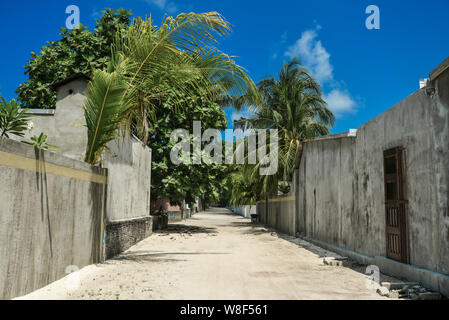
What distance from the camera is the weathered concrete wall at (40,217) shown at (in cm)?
464

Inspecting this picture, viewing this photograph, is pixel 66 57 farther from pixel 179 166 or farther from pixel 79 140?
pixel 79 140

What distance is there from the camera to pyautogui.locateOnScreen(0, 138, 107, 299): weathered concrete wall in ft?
15.2

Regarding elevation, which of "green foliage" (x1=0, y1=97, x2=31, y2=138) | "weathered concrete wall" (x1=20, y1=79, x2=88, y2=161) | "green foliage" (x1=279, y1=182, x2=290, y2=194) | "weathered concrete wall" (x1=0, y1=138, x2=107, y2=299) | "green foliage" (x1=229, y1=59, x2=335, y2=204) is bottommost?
"weathered concrete wall" (x1=0, y1=138, x2=107, y2=299)

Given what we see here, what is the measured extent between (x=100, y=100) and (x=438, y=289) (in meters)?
6.62

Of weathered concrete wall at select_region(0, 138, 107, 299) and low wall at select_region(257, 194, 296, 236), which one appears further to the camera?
low wall at select_region(257, 194, 296, 236)

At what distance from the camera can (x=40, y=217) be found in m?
5.48

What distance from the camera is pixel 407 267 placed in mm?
6398

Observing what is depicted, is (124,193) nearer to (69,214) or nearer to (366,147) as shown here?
(69,214)

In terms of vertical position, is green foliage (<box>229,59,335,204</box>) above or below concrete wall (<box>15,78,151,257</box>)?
above

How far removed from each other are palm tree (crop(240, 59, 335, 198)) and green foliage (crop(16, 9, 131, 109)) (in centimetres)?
824

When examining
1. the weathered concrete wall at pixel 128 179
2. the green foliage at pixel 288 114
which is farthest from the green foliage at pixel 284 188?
the weathered concrete wall at pixel 128 179

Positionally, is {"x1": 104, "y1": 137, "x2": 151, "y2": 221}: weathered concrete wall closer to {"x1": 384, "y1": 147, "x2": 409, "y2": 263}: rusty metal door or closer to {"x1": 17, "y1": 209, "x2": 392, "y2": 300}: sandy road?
{"x1": 17, "y1": 209, "x2": 392, "y2": 300}: sandy road

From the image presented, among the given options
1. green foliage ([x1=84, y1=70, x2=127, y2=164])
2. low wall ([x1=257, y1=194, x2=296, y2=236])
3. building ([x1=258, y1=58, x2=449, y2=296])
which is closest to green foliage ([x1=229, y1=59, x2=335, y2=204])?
low wall ([x1=257, y1=194, x2=296, y2=236])
